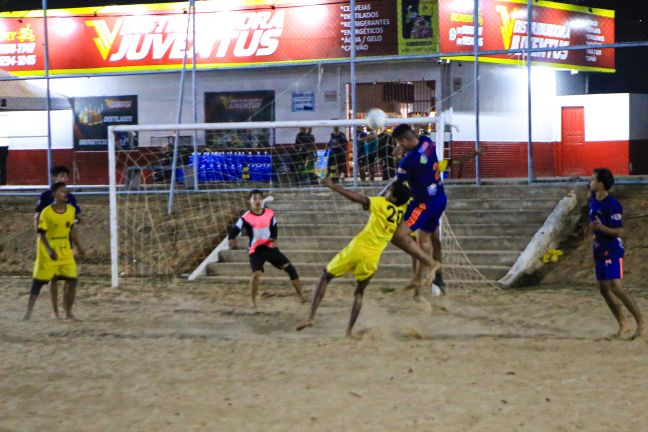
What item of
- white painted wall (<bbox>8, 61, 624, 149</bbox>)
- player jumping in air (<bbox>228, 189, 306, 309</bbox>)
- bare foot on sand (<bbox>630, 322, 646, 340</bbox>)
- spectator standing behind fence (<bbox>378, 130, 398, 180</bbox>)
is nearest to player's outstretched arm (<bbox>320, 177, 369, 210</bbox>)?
bare foot on sand (<bbox>630, 322, 646, 340</bbox>)

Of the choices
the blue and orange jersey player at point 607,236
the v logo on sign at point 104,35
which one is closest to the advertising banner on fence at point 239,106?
the v logo on sign at point 104,35

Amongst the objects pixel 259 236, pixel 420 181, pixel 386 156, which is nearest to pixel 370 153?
pixel 386 156

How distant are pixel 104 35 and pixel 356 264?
697 inches

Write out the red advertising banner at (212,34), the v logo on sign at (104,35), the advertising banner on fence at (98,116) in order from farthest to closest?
the advertising banner on fence at (98,116)
the v logo on sign at (104,35)
the red advertising banner at (212,34)

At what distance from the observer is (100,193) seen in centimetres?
1894

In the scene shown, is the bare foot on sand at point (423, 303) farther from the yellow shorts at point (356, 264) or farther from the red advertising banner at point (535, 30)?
the red advertising banner at point (535, 30)

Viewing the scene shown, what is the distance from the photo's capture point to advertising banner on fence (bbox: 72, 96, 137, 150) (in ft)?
85.4

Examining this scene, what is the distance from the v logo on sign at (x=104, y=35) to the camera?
83.9 ft

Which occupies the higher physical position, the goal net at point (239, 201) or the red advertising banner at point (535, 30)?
the red advertising banner at point (535, 30)

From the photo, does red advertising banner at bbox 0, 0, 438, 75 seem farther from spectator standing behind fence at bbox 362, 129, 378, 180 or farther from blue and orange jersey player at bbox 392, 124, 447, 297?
blue and orange jersey player at bbox 392, 124, 447, 297

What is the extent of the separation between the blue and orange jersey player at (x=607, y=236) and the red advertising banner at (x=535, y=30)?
11793 millimetres

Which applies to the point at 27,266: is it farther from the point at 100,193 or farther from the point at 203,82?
the point at 203,82

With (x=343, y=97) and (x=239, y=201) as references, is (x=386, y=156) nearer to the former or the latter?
(x=239, y=201)

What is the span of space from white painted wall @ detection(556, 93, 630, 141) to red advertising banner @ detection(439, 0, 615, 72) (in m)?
0.98
